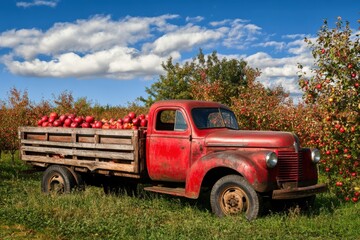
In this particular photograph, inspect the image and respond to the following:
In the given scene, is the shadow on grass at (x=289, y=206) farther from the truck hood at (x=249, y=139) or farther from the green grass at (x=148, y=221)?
the truck hood at (x=249, y=139)

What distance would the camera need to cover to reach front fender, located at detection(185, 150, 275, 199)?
271 inches

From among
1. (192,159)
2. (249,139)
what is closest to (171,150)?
(192,159)

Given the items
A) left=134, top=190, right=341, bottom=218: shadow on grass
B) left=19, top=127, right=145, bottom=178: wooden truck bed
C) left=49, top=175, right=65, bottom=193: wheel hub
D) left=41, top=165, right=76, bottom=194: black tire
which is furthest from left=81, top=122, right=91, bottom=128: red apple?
left=134, top=190, right=341, bottom=218: shadow on grass

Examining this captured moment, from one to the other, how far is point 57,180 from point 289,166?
4790mm

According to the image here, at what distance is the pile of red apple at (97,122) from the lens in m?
8.93

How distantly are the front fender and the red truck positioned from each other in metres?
0.01

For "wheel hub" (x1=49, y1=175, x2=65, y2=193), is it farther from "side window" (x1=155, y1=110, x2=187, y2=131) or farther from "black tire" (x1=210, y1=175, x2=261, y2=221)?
"black tire" (x1=210, y1=175, x2=261, y2=221)

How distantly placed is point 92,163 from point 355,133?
4.86 m

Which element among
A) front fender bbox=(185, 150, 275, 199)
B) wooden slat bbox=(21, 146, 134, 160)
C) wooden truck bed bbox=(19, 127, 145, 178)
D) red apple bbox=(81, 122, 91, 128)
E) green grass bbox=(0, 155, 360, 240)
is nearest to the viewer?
green grass bbox=(0, 155, 360, 240)

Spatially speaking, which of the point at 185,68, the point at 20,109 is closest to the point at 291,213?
the point at 20,109

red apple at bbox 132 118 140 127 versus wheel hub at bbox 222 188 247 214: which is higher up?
red apple at bbox 132 118 140 127

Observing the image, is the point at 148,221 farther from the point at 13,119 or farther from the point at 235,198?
the point at 13,119

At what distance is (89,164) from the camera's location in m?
9.12

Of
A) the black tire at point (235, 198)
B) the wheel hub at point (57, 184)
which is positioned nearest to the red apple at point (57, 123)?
the wheel hub at point (57, 184)
